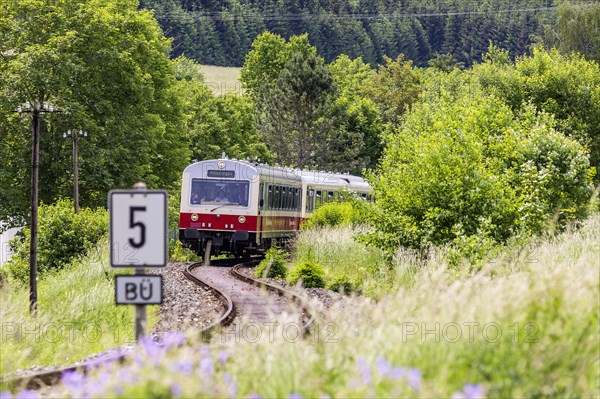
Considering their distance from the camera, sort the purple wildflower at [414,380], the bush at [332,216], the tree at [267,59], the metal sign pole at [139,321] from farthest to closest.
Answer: the tree at [267,59] → the bush at [332,216] → the metal sign pole at [139,321] → the purple wildflower at [414,380]

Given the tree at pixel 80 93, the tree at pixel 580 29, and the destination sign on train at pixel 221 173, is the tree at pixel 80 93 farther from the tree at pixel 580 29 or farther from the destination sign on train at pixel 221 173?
the tree at pixel 580 29

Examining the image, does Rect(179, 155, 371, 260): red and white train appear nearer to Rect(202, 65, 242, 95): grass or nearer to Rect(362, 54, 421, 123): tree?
Rect(362, 54, 421, 123): tree

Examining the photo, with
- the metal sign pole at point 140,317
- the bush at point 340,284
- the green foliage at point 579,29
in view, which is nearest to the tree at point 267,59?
the green foliage at point 579,29

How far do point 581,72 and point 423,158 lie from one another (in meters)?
32.7

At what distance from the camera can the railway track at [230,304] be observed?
30.6 ft

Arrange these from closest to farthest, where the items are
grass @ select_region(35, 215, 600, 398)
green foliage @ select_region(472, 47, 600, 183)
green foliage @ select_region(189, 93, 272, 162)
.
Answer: grass @ select_region(35, 215, 600, 398) < green foliage @ select_region(472, 47, 600, 183) < green foliage @ select_region(189, 93, 272, 162)

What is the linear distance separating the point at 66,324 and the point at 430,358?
1189cm

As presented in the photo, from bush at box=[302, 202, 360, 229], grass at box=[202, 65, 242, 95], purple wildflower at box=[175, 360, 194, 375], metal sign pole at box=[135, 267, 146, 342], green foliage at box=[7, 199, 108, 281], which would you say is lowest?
grass at box=[202, 65, 242, 95]

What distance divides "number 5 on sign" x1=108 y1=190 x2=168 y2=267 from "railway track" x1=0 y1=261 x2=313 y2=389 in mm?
1194

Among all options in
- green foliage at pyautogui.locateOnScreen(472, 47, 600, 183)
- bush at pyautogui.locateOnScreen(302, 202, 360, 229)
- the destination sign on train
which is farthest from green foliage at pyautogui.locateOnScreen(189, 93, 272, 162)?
the destination sign on train

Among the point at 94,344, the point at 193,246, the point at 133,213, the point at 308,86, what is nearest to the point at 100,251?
the point at 193,246

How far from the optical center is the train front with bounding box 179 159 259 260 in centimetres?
3145

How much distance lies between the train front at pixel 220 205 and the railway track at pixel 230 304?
3.91 feet

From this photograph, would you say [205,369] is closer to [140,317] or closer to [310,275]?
[140,317]
